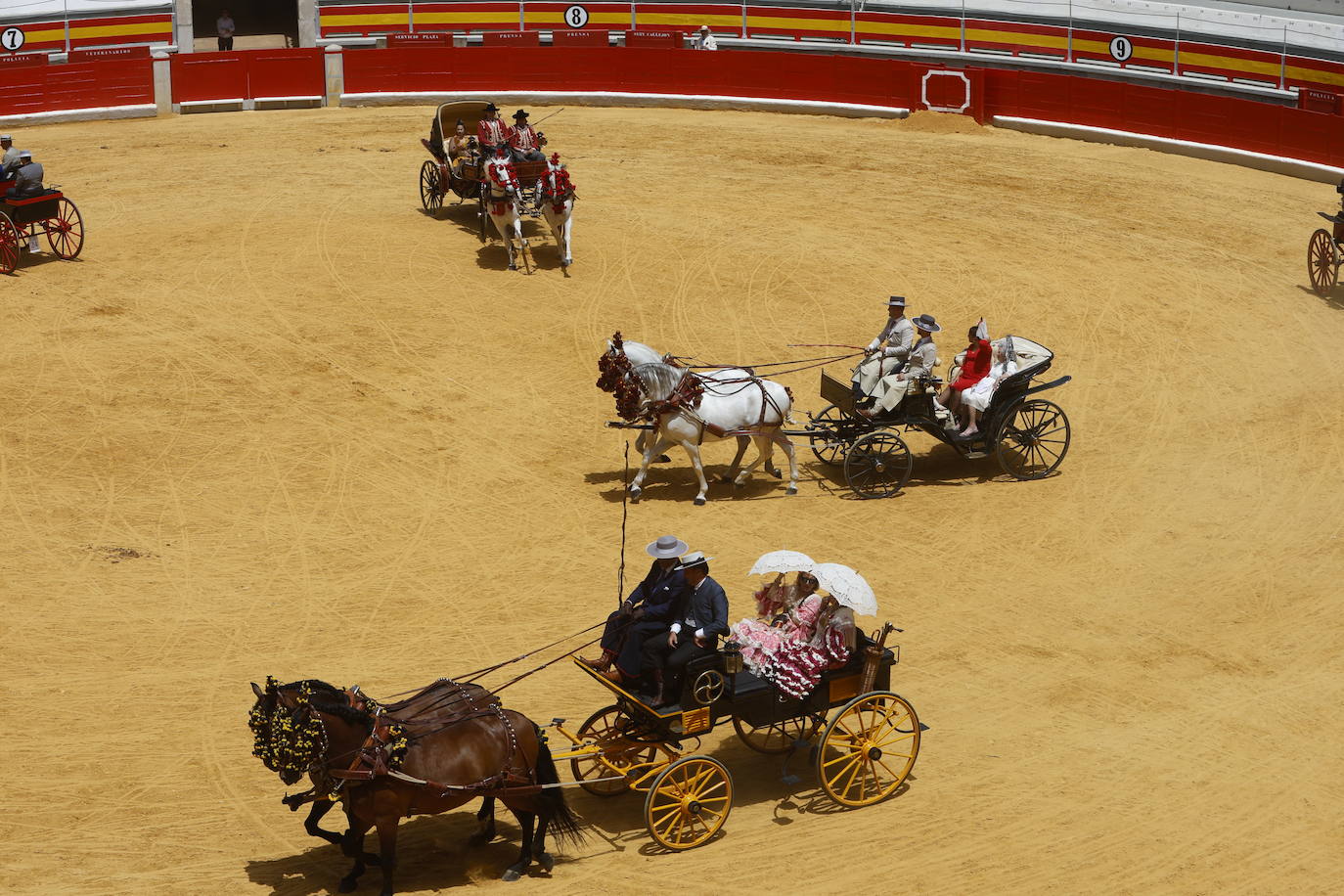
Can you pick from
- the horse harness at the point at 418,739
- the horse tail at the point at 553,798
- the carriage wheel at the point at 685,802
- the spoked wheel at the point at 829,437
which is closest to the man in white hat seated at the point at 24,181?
the spoked wheel at the point at 829,437

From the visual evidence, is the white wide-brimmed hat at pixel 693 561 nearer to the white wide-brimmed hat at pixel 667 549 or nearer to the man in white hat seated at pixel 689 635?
the man in white hat seated at pixel 689 635

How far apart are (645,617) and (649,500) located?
7.09m

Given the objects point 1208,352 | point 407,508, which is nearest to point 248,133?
point 407,508

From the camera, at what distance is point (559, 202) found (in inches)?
990

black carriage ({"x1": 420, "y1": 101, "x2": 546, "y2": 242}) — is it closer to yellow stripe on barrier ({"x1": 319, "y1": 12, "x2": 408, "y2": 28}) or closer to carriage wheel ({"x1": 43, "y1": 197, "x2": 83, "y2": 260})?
carriage wheel ({"x1": 43, "y1": 197, "x2": 83, "y2": 260})

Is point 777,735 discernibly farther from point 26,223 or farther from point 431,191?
point 26,223

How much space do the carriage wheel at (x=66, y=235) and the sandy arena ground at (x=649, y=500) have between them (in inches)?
13.0

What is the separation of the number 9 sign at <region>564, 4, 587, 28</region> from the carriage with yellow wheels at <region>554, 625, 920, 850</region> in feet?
109

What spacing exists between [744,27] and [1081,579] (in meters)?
27.9

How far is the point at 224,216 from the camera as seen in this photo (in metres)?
27.3

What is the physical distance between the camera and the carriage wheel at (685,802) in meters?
11.8

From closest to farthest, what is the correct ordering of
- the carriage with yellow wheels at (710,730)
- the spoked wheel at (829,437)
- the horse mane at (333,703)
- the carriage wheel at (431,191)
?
the horse mane at (333,703) < the carriage with yellow wheels at (710,730) < the spoked wheel at (829,437) < the carriage wheel at (431,191)

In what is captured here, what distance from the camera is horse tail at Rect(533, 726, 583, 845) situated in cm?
1150

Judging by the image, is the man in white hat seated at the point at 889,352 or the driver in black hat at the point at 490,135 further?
the driver in black hat at the point at 490,135
